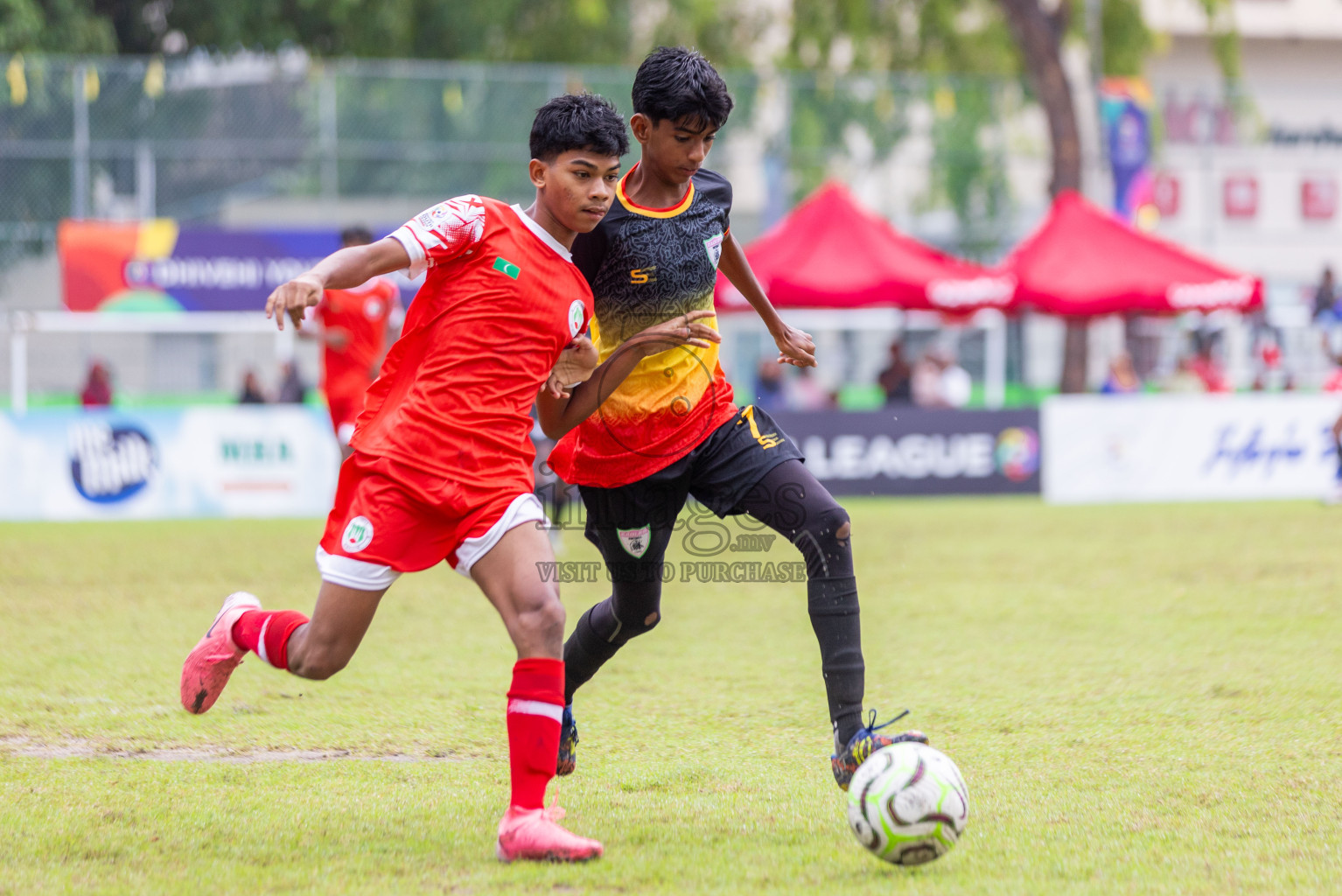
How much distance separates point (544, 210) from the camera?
3.89 metres

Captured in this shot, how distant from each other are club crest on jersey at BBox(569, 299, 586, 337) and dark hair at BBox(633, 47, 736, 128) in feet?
2.04

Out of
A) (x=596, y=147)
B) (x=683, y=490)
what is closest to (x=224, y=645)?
(x=683, y=490)

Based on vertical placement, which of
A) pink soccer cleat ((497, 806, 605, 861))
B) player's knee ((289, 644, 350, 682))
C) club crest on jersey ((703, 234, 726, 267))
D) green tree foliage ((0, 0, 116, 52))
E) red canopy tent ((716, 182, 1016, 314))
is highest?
green tree foliage ((0, 0, 116, 52))

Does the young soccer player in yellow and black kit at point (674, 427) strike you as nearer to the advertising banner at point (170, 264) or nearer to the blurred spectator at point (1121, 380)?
the advertising banner at point (170, 264)

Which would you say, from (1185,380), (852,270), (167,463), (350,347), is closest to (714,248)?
(350,347)

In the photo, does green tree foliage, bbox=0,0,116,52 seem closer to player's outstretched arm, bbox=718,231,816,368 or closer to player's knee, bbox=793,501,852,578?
player's outstretched arm, bbox=718,231,816,368

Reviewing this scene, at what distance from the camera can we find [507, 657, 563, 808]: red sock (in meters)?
3.59

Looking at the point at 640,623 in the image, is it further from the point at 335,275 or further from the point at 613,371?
the point at 335,275

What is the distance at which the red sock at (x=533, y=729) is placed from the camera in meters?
3.59

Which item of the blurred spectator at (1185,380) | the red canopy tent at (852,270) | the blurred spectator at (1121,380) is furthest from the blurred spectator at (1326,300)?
the red canopy tent at (852,270)

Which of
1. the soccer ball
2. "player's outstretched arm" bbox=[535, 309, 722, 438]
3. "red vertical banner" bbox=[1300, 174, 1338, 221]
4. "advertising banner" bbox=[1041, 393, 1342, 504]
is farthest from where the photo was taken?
"red vertical banner" bbox=[1300, 174, 1338, 221]

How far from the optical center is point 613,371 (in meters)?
4.07

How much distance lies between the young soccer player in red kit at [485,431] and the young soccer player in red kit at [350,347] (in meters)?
6.88

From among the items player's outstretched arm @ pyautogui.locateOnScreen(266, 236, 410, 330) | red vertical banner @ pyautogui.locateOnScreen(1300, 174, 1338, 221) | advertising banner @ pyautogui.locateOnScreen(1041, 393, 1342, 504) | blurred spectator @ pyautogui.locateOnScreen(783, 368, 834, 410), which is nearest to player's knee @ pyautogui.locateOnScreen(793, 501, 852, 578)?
player's outstretched arm @ pyautogui.locateOnScreen(266, 236, 410, 330)
